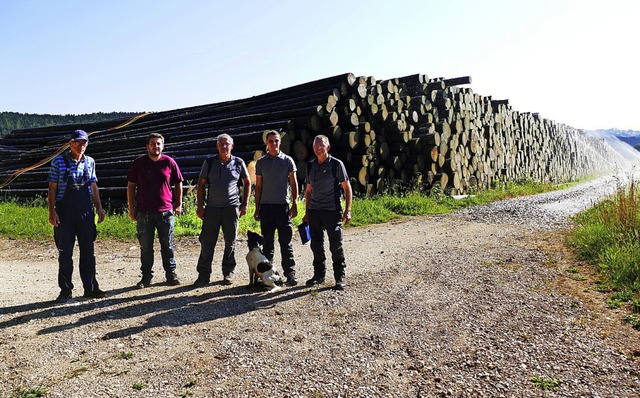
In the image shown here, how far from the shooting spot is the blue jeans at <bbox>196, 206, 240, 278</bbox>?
5.58 meters

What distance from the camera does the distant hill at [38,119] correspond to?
119ft

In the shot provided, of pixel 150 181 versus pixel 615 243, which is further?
pixel 615 243

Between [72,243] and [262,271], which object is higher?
[72,243]

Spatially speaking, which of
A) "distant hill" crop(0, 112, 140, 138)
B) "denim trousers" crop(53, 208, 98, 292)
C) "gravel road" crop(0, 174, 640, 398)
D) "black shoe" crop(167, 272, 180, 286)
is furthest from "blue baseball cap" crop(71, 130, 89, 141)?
"distant hill" crop(0, 112, 140, 138)

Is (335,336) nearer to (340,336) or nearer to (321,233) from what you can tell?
(340,336)

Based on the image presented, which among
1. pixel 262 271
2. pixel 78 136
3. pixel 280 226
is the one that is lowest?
pixel 262 271

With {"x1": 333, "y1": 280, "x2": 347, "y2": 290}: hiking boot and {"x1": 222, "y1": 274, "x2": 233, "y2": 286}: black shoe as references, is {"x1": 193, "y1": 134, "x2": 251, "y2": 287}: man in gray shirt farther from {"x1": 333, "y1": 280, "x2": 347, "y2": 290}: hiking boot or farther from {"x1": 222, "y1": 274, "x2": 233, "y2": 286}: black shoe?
{"x1": 333, "y1": 280, "x2": 347, "y2": 290}: hiking boot

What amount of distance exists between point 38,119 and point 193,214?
121 ft

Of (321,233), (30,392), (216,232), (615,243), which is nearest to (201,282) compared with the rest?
(216,232)

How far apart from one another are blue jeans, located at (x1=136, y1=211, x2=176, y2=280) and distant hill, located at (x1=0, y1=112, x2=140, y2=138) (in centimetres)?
3336

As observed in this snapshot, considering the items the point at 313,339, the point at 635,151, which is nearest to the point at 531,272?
the point at 313,339

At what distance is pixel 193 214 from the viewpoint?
9.67 meters

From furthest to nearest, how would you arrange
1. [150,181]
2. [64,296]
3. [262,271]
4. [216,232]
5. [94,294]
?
[216,232], [150,181], [262,271], [94,294], [64,296]

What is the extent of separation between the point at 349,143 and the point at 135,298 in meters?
8.21
